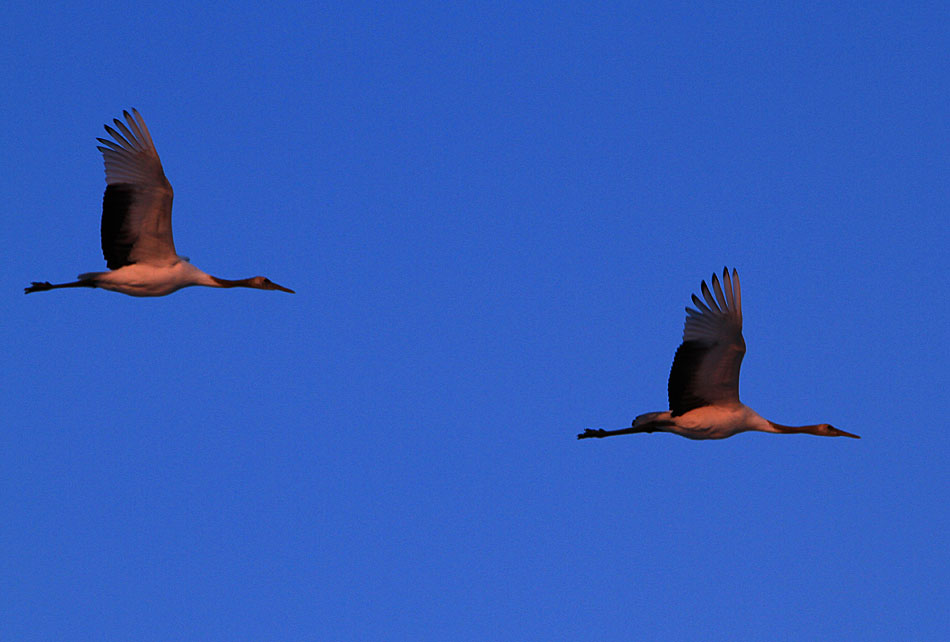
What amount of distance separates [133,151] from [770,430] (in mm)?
13166

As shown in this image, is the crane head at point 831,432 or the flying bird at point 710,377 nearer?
the flying bird at point 710,377

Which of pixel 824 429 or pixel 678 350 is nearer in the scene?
pixel 678 350

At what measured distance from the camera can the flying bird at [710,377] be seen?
90.0 ft

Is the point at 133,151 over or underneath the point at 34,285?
over

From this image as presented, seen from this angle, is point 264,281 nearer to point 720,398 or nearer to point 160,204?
point 160,204

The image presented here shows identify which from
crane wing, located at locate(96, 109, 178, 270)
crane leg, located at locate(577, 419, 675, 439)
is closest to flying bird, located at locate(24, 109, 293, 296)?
crane wing, located at locate(96, 109, 178, 270)

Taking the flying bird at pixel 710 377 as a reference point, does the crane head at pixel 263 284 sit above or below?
above

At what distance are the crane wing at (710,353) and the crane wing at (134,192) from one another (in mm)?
9832

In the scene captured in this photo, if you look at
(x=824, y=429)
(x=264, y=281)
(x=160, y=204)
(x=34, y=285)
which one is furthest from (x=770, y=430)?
(x=34, y=285)

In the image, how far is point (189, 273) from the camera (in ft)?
95.9

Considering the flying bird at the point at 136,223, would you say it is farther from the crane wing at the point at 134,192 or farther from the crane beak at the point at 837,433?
the crane beak at the point at 837,433

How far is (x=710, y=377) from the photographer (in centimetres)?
2806

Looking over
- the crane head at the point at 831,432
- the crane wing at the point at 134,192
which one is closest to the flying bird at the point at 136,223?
the crane wing at the point at 134,192

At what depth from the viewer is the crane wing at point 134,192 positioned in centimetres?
2833
